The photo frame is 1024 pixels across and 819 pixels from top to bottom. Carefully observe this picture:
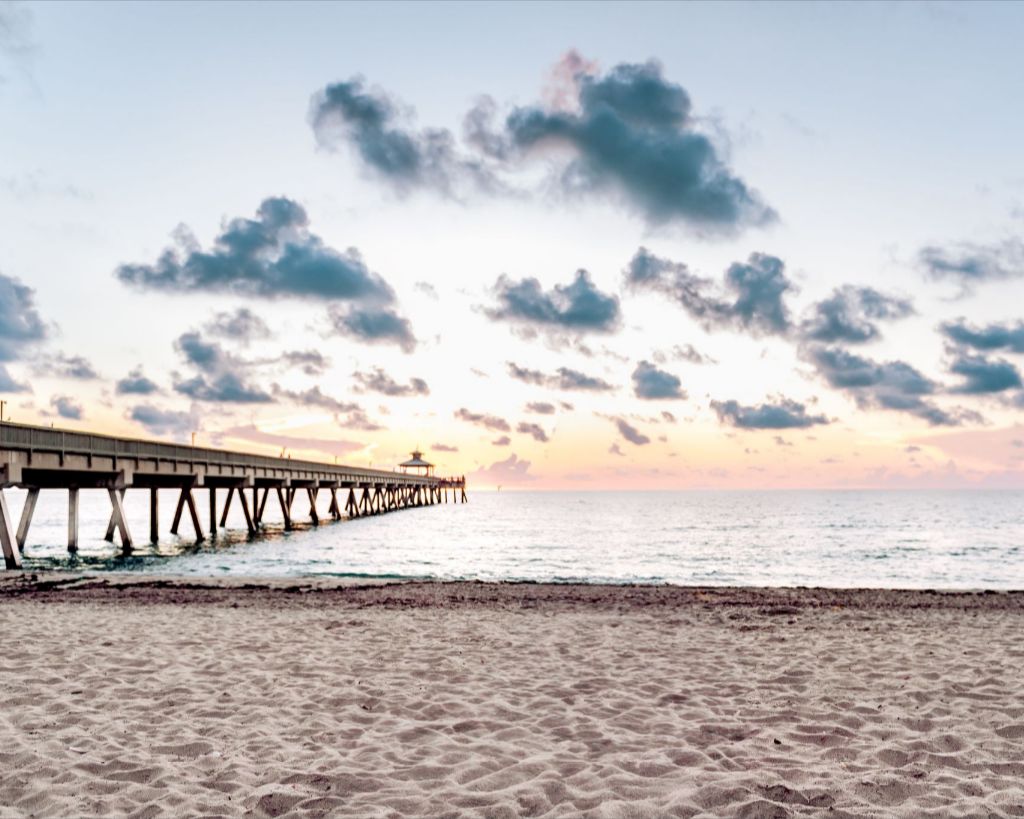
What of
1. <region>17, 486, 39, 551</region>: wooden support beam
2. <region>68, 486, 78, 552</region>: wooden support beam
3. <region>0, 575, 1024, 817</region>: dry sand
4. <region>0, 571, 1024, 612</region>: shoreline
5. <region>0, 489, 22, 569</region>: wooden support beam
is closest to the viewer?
<region>0, 575, 1024, 817</region>: dry sand

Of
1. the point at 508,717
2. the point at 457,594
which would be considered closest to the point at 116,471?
the point at 457,594

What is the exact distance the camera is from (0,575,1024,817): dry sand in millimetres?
4883

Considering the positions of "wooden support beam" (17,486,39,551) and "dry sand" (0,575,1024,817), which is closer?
"dry sand" (0,575,1024,817)

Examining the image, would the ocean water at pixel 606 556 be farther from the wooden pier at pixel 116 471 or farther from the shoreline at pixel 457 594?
the shoreline at pixel 457 594

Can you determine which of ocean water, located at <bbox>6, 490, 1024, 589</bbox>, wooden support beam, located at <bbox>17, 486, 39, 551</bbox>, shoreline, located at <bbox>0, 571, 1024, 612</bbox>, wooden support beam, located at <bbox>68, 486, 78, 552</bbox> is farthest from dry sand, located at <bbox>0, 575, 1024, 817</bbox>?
wooden support beam, located at <bbox>68, 486, 78, 552</bbox>

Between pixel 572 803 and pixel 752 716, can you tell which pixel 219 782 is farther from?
pixel 752 716

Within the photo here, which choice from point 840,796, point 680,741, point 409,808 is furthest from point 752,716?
point 409,808

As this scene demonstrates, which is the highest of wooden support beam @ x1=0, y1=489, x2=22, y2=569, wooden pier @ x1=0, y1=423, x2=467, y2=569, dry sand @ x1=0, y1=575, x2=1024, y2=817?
wooden pier @ x1=0, y1=423, x2=467, y2=569

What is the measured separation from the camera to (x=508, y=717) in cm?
668

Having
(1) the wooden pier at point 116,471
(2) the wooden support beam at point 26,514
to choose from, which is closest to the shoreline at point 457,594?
(1) the wooden pier at point 116,471

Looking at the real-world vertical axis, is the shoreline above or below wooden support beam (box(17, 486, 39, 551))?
below

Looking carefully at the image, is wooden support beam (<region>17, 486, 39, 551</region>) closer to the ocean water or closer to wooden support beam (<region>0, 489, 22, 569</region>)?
the ocean water

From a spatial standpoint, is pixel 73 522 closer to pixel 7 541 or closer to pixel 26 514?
pixel 26 514

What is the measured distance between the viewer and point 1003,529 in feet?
195
